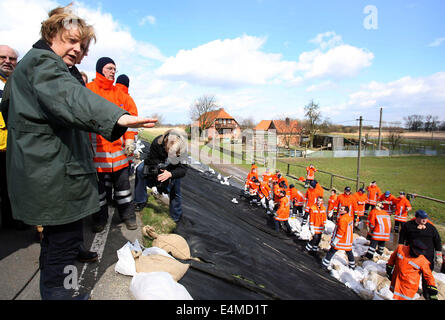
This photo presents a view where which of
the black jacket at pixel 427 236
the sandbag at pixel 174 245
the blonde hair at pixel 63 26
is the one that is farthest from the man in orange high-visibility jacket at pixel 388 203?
the blonde hair at pixel 63 26

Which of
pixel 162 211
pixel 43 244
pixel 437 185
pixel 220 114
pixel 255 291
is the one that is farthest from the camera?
pixel 220 114

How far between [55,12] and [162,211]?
3.19 metres

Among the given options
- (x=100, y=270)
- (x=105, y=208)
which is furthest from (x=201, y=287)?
(x=105, y=208)

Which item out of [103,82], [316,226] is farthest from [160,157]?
[316,226]

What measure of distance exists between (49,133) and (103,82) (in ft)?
5.80

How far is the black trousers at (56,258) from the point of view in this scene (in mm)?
1327

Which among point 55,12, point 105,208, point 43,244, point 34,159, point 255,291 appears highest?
Answer: point 55,12

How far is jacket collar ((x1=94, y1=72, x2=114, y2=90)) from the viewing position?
2.68 meters

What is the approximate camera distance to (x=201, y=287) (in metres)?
1.90

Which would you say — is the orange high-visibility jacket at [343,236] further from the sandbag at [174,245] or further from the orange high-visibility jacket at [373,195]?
the orange high-visibility jacket at [373,195]

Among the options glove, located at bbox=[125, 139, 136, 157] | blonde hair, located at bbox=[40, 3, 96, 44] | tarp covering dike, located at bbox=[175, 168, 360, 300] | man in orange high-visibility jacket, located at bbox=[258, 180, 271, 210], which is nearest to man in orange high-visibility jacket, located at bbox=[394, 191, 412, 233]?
man in orange high-visibility jacket, located at bbox=[258, 180, 271, 210]

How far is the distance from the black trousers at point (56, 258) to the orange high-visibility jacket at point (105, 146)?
143cm

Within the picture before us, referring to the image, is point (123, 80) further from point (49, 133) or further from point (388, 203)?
point (388, 203)
